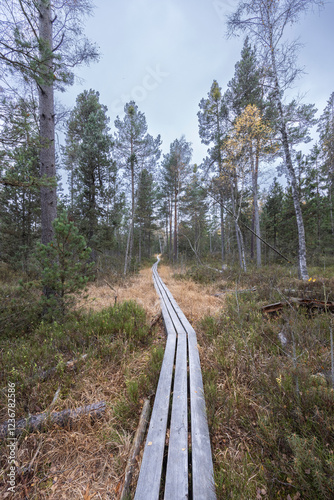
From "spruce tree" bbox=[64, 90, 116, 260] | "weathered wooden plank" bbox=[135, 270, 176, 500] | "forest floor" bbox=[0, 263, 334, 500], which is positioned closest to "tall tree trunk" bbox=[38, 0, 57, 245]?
"forest floor" bbox=[0, 263, 334, 500]

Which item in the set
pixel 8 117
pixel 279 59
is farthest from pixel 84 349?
pixel 279 59

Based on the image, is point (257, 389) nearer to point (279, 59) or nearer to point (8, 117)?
point (8, 117)

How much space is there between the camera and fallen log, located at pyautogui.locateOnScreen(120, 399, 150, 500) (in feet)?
4.18

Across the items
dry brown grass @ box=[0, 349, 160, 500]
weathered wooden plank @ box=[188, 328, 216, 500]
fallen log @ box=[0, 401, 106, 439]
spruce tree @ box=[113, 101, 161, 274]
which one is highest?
spruce tree @ box=[113, 101, 161, 274]

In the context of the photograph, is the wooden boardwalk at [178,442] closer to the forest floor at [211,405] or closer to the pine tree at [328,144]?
the forest floor at [211,405]

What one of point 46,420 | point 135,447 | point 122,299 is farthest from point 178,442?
point 122,299

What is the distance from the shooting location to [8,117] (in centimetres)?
298

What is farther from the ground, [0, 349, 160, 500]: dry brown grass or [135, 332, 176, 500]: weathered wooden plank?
[135, 332, 176, 500]: weathered wooden plank

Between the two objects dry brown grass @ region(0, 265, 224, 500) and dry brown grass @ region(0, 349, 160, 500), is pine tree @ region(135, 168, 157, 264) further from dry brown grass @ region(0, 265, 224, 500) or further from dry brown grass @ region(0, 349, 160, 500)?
dry brown grass @ region(0, 349, 160, 500)

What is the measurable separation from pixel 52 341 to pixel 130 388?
1.80m

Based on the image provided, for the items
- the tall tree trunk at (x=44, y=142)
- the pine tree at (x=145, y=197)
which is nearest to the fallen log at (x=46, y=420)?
the tall tree trunk at (x=44, y=142)

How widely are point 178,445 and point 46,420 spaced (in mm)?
1423

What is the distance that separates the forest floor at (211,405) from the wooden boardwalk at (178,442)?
0.12 meters

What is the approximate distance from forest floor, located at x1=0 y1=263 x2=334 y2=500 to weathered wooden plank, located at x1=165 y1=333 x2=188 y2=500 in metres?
0.26
